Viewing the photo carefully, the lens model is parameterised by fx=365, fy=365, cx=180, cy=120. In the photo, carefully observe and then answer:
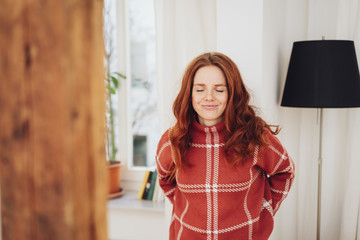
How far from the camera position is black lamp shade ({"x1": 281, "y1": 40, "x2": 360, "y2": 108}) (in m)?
1.85

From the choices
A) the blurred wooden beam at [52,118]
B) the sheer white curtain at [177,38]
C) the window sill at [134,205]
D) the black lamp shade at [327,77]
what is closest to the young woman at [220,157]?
the black lamp shade at [327,77]

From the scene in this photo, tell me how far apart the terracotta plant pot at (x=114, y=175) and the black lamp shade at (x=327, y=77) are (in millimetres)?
1378

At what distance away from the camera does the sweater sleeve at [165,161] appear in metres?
1.69

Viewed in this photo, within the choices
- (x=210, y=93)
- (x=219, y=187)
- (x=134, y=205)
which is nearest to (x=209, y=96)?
(x=210, y=93)

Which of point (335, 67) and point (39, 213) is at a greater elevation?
point (335, 67)

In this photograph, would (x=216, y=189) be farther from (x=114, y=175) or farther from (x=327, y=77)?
(x=114, y=175)

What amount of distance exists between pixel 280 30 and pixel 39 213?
1.98 m

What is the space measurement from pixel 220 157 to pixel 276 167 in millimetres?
253

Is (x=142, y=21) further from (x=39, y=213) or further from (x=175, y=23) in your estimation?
(x=39, y=213)

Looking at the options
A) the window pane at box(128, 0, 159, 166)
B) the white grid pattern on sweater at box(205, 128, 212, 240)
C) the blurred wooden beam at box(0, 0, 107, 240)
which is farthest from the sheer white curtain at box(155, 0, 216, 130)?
the blurred wooden beam at box(0, 0, 107, 240)

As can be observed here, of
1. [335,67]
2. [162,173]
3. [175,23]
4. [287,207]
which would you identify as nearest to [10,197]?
[162,173]

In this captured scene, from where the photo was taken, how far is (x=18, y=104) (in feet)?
1.59

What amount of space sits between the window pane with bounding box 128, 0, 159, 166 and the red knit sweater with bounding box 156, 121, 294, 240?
1.37 metres

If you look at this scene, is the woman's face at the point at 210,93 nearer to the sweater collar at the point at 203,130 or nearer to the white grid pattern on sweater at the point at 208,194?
the sweater collar at the point at 203,130
